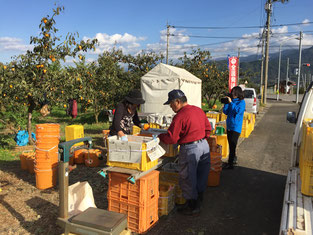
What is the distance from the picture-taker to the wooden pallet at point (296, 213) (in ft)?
6.63

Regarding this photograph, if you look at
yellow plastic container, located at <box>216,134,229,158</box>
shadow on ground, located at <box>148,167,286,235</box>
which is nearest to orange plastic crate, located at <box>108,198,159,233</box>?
shadow on ground, located at <box>148,167,286,235</box>

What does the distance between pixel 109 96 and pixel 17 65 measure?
7.19 metres

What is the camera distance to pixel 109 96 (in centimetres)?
1419

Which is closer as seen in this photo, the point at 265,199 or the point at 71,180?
the point at 265,199

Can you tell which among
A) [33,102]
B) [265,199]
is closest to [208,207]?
[265,199]

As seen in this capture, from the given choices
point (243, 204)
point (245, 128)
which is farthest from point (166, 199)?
point (245, 128)

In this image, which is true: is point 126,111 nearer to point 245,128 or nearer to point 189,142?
point 189,142

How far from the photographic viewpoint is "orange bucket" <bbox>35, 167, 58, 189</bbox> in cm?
522

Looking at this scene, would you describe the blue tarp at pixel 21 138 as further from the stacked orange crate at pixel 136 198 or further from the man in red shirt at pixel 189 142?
the man in red shirt at pixel 189 142

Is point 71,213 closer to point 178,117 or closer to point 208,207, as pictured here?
point 178,117

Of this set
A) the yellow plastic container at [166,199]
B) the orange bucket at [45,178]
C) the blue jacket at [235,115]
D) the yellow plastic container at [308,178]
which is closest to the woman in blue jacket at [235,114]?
the blue jacket at [235,115]

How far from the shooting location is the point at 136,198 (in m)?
3.56

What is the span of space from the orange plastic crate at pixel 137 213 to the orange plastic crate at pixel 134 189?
61mm

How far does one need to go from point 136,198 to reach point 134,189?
0.13 m
